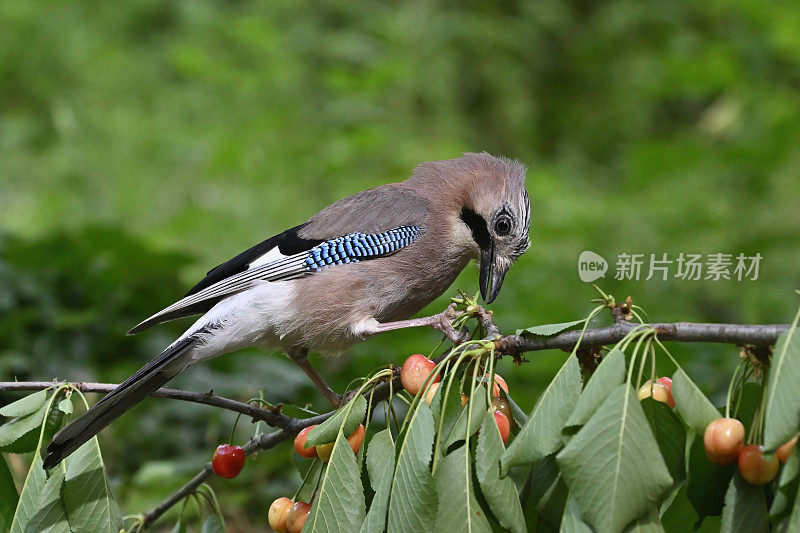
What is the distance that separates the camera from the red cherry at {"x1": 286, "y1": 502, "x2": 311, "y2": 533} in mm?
1872

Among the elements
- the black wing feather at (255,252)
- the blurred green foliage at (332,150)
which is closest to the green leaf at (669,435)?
the black wing feather at (255,252)

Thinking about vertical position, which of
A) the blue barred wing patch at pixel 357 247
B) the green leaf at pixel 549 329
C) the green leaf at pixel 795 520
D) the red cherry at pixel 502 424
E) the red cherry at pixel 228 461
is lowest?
the red cherry at pixel 228 461

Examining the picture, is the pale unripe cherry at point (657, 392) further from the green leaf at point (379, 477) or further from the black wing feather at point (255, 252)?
the black wing feather at point (255, 252)

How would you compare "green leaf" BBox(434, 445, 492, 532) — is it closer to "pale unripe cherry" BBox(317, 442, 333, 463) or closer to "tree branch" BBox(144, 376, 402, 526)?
"pale unripe cherry" BBox(317, 442, 333, 463)

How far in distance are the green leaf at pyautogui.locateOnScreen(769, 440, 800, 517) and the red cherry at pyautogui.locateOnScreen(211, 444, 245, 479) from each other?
127 cm

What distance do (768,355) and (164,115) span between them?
669 cm

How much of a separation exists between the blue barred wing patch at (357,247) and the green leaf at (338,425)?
42.9 inches

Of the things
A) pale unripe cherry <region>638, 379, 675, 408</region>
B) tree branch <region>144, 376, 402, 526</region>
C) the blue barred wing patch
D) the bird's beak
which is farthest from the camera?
the blue barred wing patch

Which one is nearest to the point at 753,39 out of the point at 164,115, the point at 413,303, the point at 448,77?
the point at 448,77

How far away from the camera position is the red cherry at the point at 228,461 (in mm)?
2053

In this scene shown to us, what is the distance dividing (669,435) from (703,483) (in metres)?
0.11

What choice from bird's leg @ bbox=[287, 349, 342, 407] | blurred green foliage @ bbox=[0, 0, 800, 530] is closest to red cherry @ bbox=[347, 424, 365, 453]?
bird's leg @ bbox=[287, 349, 342, 407]

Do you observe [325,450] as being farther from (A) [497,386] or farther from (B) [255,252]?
(B) [255,252]

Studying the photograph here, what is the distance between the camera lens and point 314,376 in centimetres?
260
